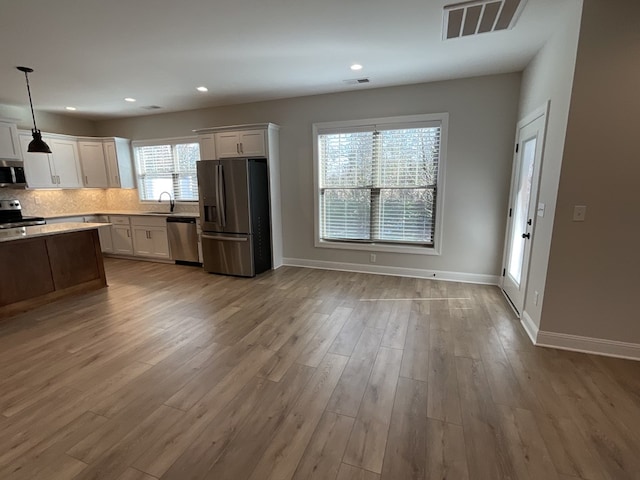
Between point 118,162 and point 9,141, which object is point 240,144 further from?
point 9,141

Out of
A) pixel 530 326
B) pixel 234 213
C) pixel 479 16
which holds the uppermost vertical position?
pixel 479 16

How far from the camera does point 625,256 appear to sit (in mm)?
2453

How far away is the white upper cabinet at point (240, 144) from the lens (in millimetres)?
4957

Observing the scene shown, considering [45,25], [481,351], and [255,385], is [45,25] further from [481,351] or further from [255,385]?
[481,351]

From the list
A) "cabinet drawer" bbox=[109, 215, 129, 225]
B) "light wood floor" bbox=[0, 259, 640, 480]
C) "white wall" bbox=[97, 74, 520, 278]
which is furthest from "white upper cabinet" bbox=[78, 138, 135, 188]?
"light wood floor" bbox=[0, 259, 640, 480]

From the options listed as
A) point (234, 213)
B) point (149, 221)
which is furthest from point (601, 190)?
point (149, 221)

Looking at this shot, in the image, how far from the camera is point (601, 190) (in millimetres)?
2449

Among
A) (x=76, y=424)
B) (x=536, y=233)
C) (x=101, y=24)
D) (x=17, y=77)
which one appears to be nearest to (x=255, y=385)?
(x=76, y=424)

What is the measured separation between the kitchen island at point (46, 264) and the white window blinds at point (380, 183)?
343 cm

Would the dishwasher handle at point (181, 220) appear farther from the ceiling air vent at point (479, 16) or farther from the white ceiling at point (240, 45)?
the ceiling air vent at point (479, 16)

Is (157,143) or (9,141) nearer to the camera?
(9,141)

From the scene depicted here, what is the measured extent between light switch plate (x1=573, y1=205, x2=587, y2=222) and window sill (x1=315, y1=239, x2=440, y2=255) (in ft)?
6.69

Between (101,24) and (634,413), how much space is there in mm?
4861

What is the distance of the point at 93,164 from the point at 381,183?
579 cm
